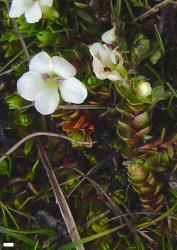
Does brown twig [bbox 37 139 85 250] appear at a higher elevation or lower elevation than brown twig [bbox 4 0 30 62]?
lower

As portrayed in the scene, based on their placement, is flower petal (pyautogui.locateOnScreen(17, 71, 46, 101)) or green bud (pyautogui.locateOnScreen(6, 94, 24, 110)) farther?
green bud (pyautogui.locateOnScreen(6, 94, 24, 110))

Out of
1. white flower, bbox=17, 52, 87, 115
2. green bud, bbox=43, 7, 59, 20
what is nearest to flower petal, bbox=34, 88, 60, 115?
white flower, bbox=17, 52, 87, 115

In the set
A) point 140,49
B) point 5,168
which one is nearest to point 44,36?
point 140,49

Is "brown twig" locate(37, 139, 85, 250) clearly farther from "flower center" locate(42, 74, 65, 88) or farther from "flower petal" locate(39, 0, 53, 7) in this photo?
"flower petal" locate(39, 0, 53, 7)

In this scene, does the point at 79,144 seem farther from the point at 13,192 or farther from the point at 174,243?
the point at 174,243

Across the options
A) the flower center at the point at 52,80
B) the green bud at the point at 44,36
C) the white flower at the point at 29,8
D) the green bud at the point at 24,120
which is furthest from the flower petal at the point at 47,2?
the green bud at the point at 24,120
